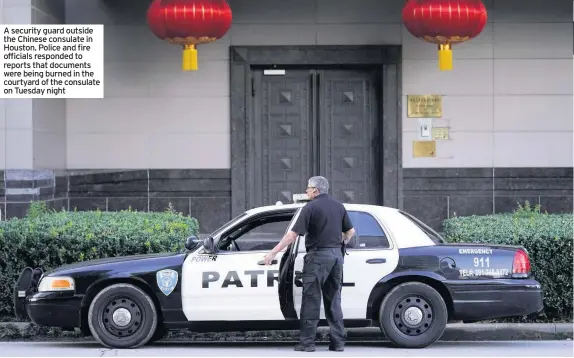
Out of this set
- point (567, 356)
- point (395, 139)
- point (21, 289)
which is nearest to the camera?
point (567, 356)

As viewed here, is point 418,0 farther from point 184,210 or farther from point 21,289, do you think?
point 21,289

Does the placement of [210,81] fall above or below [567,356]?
above

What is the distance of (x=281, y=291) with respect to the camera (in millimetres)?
10297

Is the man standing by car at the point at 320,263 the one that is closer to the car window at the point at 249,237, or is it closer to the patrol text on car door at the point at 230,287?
the patrol text on car door at the point at 230,287

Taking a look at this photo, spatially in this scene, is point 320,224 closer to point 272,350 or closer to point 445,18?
point 272,350

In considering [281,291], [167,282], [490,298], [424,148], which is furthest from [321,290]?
[424,148]

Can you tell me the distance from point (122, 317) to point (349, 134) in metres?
7.58

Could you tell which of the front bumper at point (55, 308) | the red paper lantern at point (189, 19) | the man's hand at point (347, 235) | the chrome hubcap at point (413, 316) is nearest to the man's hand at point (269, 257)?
the man's hand at point (347, 235)

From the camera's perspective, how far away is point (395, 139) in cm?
1692

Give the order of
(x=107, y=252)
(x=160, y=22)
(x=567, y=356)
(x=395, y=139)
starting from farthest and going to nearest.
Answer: (x=395, y=139), (x=160, y=22), (x=107, y=252), (x=567, y=356)

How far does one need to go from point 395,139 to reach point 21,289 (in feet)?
25.3

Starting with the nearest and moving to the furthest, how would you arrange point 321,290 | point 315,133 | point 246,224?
1. point 321,290
2. point 246,224
3. point 315,133

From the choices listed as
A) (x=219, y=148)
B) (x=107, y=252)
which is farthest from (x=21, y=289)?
(x=219, y=148)

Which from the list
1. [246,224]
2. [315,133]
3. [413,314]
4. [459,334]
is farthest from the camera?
[315,133]
